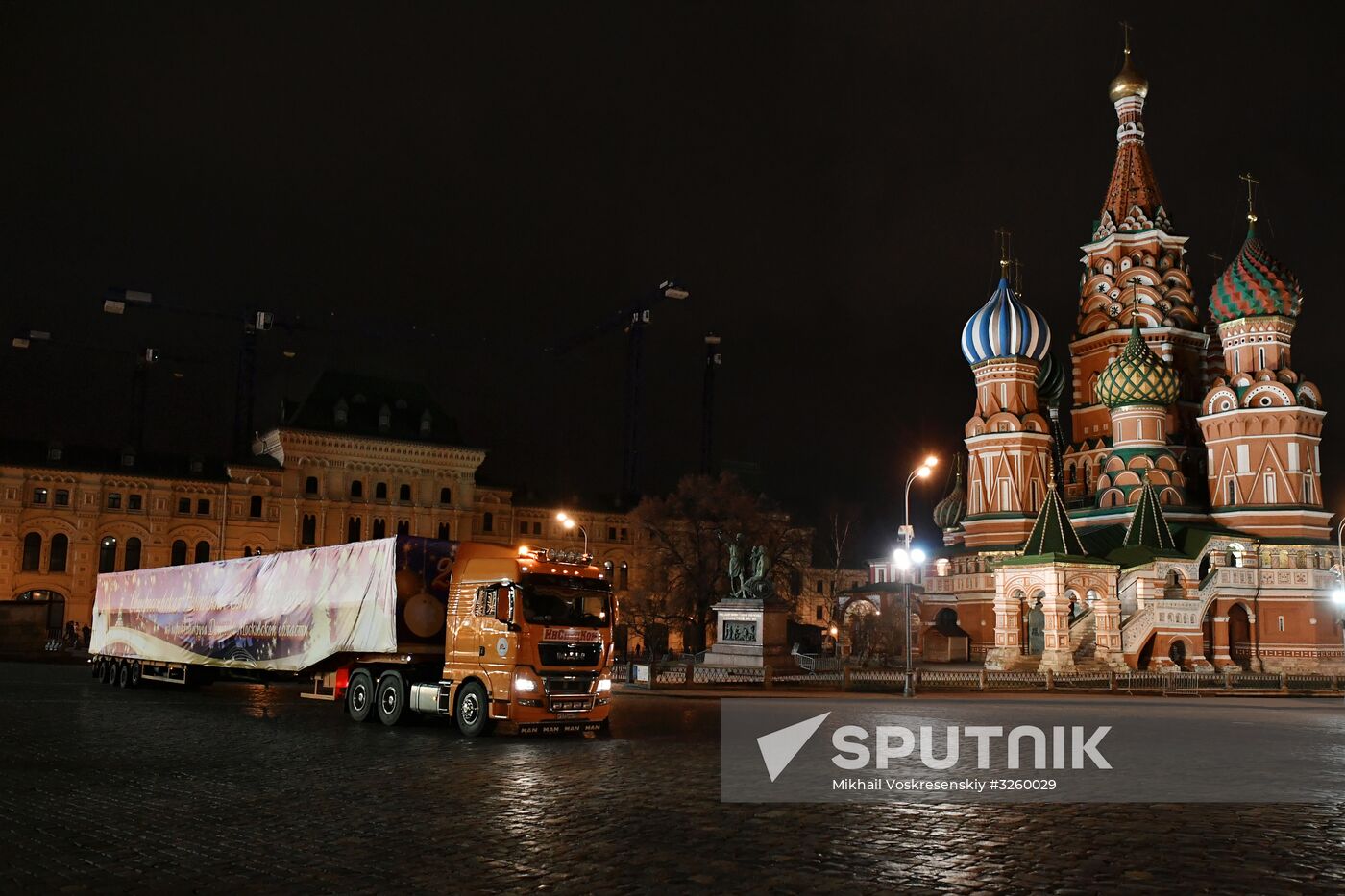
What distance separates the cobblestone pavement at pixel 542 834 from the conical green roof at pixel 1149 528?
40.3 m

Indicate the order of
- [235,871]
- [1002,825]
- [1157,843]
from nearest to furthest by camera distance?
[235,871], [1157,843], [1002,825]

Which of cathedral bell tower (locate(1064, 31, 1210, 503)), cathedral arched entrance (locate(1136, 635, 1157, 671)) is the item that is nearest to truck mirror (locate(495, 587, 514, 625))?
cathedral arched entrance (locate(1136, 635, 1157, 671))

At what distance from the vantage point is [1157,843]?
10.1 meters

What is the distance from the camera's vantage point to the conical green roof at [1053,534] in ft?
158

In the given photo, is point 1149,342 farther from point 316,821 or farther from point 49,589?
point 49,589

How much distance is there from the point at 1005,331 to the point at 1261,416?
14116 millimetres

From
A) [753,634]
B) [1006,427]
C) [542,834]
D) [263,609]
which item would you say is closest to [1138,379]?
[1006,427]

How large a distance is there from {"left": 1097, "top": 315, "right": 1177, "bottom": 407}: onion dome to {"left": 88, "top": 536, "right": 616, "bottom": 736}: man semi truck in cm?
4566

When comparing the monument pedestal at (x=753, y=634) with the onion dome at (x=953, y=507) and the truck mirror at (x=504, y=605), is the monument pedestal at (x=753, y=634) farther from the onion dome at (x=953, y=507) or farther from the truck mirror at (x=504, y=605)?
the onion dome at (x=953, y=507)

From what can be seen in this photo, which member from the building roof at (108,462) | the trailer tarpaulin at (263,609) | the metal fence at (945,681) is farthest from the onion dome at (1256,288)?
the building roof at (108,462)

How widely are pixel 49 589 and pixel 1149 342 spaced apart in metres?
67.5

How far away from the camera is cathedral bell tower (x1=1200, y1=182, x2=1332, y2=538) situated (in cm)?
5375

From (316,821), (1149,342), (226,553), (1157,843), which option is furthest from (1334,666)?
(226,553)

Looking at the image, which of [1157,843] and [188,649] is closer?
[1157,843]
